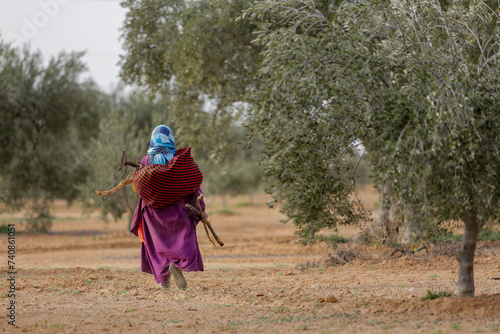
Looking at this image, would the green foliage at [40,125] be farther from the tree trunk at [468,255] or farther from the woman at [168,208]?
the tree trunk at [468,255]

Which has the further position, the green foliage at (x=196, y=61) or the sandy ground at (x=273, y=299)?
the green foliage at (x=196, y=61)

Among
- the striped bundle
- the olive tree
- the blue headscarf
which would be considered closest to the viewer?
the olive tree

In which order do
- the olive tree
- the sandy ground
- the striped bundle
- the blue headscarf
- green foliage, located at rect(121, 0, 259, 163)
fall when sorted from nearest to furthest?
the olive tree, the sandy ground, the striped bundle, the blue headscarf, green foliage, located at rect(121, 0, 259, 163)

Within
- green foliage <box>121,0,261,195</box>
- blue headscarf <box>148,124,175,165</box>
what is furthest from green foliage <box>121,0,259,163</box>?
blue headscarf <box>148,124,175,165</box>

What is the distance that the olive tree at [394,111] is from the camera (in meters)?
5.18

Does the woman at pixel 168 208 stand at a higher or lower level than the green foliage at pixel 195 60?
lower

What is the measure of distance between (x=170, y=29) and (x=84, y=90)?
39.6 ft

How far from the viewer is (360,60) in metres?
5.68

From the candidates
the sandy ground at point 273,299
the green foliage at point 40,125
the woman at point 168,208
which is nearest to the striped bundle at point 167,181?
the woman at point 168,208

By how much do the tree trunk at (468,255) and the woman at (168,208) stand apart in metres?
3.08

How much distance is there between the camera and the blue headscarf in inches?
312

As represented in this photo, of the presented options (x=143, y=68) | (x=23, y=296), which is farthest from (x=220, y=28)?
(x=23, y=296)

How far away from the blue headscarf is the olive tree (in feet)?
5.72

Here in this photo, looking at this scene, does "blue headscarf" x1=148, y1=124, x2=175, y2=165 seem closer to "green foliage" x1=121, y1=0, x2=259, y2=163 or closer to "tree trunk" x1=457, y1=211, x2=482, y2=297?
"tree trunk" x1=457, y1=211, x2=482, y2=297
